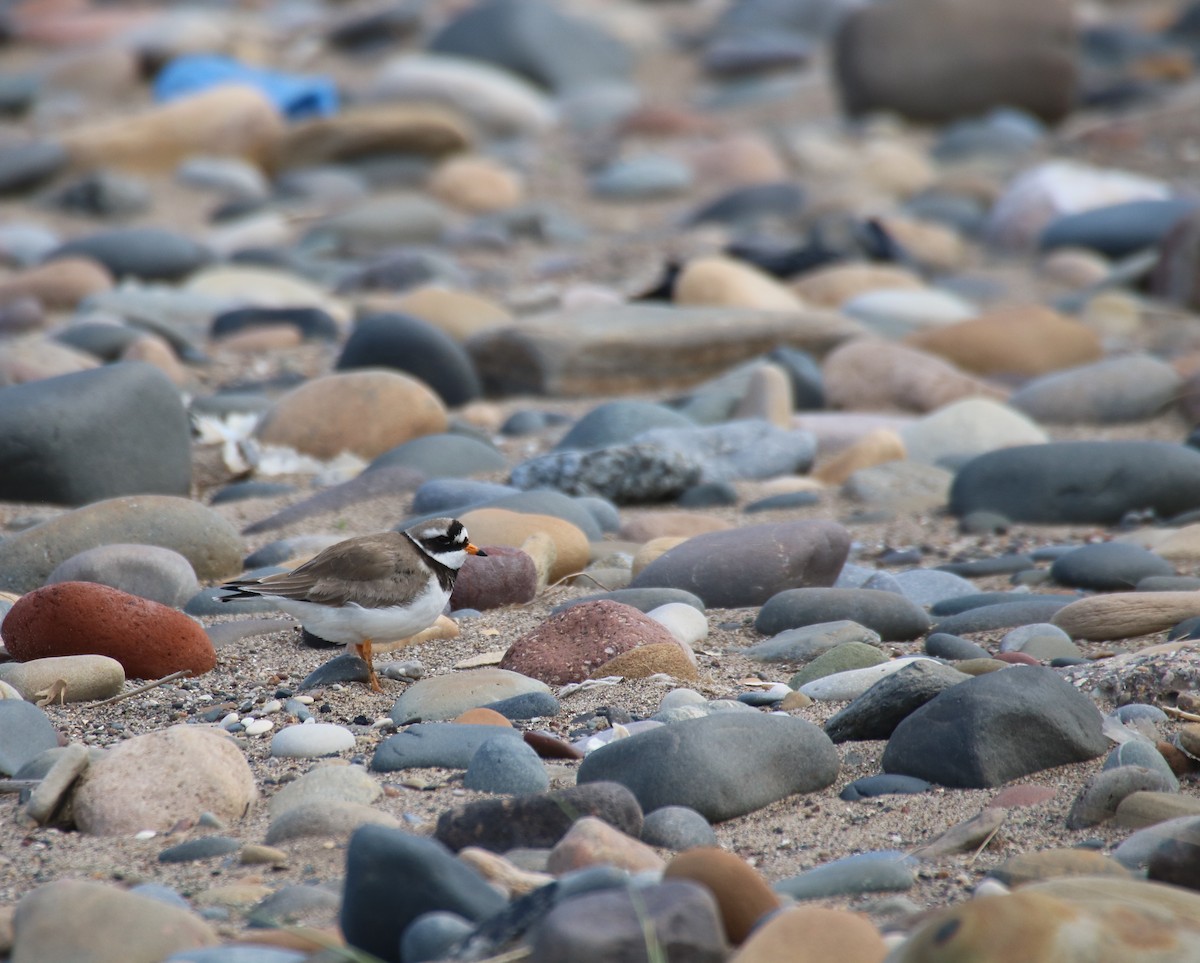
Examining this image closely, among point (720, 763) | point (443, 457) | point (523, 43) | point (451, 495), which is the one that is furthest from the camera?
point (523, 43)

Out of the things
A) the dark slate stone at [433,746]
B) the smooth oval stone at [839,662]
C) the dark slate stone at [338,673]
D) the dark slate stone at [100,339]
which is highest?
the dark slate stone at [433,746]

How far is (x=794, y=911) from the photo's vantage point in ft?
8.43

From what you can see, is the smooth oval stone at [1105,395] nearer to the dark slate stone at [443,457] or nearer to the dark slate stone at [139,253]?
the dark slate stone at [443,457]

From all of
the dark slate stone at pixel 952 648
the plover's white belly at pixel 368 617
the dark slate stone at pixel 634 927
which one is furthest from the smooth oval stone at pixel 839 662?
the dark slate stone at pixel 634 927

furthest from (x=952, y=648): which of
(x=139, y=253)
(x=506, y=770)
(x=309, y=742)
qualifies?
(x=139, y=253)

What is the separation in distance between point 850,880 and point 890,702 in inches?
34.3

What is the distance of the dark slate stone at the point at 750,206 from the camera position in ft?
41.6

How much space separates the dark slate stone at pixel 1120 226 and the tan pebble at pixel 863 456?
544 centimetres

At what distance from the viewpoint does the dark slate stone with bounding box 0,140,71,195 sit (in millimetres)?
12391

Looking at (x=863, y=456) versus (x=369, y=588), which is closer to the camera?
(x=369, y=588)

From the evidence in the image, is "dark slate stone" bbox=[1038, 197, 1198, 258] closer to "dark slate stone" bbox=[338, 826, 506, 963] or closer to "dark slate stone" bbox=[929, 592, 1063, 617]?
"dark slate stone" bbox=[929, 592, 1063, 617]

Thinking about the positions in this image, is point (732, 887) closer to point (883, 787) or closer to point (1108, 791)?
point (883, 787)

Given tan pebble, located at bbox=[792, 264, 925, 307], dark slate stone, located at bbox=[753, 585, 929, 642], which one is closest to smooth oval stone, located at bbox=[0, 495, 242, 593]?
dark slate stone, located at bbox=[753, 585, 929, 642]

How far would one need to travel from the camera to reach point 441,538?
4.46 metres
